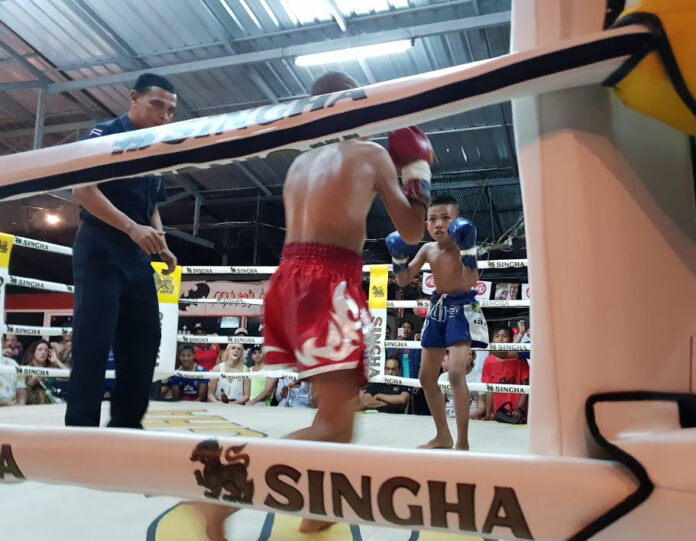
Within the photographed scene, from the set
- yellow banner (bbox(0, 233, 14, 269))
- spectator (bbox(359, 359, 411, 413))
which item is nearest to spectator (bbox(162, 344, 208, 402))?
spectator (bbox(359, 359, 411, 413))

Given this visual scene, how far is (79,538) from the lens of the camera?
106 cm

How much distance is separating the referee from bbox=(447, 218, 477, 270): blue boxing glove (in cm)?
115

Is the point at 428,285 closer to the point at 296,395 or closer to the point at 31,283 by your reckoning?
the point at 296,395

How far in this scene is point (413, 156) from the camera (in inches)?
42.3

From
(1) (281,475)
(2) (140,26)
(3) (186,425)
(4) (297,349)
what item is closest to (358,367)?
(4) (297,349)

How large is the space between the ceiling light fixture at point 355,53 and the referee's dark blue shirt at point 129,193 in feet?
10.7

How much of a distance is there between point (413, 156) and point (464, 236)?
1246mm

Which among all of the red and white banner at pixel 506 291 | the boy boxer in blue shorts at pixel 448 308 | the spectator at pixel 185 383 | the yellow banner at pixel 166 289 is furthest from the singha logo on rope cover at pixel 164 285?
the red and white banner at pixel 506 291

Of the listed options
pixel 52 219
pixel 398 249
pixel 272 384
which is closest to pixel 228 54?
pixel 272 384

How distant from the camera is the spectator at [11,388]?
396 cm

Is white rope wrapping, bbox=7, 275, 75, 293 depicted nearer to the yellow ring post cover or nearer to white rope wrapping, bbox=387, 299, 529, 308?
white rope wrapping, bbox=387, 299, 529, 308

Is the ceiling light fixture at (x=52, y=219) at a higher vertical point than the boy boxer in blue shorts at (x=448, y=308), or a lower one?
higher

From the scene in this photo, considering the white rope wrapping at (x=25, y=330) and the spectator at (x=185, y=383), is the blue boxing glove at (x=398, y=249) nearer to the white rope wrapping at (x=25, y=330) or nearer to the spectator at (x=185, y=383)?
the white rope wrapping at (x=25, y=330)

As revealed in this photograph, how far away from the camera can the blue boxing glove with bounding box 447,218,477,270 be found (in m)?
2.26
